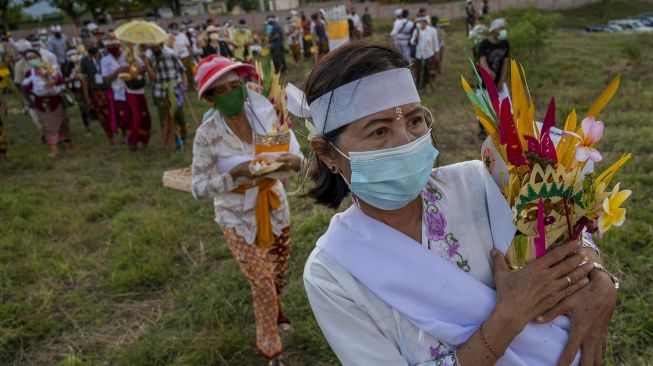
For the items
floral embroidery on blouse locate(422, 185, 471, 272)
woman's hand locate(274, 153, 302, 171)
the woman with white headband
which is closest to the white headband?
the woman with white headband

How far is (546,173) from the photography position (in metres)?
1.35

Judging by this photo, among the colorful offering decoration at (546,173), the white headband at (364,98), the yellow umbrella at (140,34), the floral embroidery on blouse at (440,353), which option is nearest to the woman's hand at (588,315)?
the colorful offering decoration at (546,173)

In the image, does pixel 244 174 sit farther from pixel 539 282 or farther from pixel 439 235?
pixel 539 282

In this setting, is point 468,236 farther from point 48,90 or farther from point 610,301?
point 48,90

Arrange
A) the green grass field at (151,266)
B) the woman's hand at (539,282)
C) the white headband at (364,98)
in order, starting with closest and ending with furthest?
the woman's hand at (539,282) < the white headband at (364,98) < the green grass field at (151,266)

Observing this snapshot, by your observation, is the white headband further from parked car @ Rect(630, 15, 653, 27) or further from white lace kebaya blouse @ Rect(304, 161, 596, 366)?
parked car @ Rect(630, 15, 653, 27)

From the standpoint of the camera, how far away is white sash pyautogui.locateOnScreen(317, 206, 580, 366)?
135 centimetres

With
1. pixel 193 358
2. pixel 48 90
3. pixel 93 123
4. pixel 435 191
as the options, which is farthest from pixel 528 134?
pixel 93 123

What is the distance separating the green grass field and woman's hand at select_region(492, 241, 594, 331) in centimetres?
172

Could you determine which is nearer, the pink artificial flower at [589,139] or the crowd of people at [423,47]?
the pink artificial flower at [589,139]

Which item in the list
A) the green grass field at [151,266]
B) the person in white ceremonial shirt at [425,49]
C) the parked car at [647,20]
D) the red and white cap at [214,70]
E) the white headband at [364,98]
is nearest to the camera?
the white headband at [364,98]

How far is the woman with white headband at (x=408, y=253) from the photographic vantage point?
4.41 feet

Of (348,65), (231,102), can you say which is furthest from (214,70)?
(348,65)

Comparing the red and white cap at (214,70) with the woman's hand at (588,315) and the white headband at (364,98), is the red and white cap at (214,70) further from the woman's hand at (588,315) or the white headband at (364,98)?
the woman's hand at (588,315)
